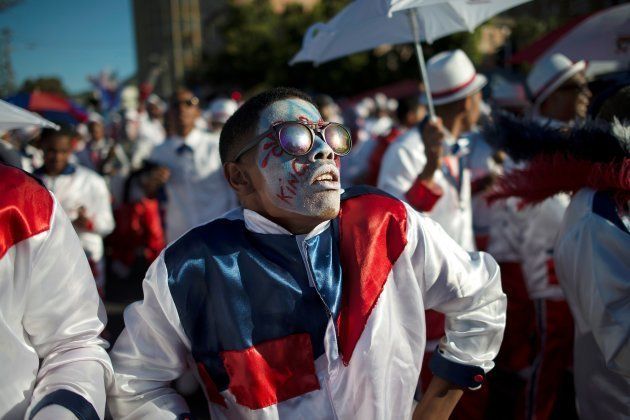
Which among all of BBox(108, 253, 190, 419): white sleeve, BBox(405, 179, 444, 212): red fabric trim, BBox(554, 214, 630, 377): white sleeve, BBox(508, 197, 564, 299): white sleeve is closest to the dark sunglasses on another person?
BBox(108, 253, 190, 419): white sleeve

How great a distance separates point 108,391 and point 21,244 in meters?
0.51

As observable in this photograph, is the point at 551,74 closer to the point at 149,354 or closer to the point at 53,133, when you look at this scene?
the point at 149,354

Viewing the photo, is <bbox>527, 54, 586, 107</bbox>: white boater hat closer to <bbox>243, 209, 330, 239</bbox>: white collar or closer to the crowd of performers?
the crowd of performers

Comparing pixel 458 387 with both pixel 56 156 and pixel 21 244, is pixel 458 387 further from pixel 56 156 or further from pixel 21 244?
pixel 56 156

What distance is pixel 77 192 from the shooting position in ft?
16.3

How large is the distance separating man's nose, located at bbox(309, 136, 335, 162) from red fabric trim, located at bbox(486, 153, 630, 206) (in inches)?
42.8

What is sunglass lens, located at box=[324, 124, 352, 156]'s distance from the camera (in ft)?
6.38

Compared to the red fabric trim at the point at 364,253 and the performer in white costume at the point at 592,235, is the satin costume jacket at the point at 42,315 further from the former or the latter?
the performer in white costume at the point at 592,235

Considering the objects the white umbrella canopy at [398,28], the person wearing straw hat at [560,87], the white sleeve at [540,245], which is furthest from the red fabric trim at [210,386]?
the person wearing straw hat at [560,87]

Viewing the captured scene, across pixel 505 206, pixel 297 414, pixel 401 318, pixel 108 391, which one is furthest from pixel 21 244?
pixel 505 206

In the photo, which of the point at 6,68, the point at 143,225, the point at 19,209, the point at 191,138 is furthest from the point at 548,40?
the point at 6,68

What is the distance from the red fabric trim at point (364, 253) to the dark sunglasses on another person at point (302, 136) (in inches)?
8.3

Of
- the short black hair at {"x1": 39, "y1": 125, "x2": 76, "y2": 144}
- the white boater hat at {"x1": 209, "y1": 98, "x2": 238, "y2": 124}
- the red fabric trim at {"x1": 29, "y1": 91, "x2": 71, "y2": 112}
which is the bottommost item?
the white boater hat at {"x1": 209, "y1": 98, "x2": 238, "y2": 124}

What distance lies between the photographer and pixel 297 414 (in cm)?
185
